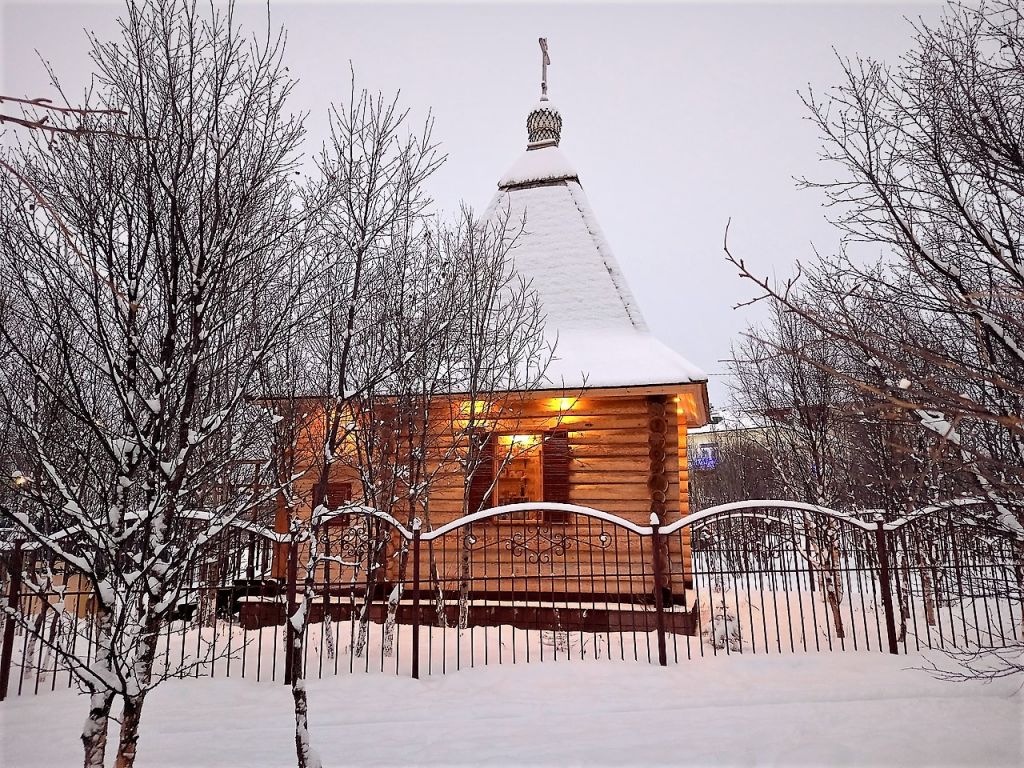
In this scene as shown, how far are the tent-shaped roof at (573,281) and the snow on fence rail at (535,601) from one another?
2.57 metres

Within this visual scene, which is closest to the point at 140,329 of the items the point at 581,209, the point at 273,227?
the point at 273,227

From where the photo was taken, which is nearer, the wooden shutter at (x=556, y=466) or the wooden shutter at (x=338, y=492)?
Result: the wooden shutter at (x=556, y=466)

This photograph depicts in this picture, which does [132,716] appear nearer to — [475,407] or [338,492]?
[475,407]

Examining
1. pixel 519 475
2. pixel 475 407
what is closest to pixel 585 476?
pixel 475 407

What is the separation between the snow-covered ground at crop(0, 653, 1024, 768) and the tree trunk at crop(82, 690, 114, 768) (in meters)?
1.55

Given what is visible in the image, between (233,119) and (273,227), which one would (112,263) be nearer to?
(273,227)

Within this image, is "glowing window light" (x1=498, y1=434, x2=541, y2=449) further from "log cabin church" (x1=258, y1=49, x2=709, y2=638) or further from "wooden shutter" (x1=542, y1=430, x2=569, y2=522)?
"wooden shutter" (x1=542, y1=430, x2=569, y2=522)

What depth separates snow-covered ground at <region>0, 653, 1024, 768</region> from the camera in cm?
498

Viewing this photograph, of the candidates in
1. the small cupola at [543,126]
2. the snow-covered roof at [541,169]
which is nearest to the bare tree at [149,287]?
the snow-covered roof at [541,169]

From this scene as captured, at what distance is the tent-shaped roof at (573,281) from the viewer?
1040 cm

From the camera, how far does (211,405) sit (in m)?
4.66

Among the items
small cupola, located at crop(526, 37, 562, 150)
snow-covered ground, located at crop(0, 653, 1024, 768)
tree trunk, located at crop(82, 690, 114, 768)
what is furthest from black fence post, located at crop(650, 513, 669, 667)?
small cupola, located at crop(526, 37, 562, 150)

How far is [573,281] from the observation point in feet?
41.1

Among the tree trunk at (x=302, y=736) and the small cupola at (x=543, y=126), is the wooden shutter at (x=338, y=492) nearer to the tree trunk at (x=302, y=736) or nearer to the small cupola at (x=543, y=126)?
the tree trunk at (x=302, y=736)
